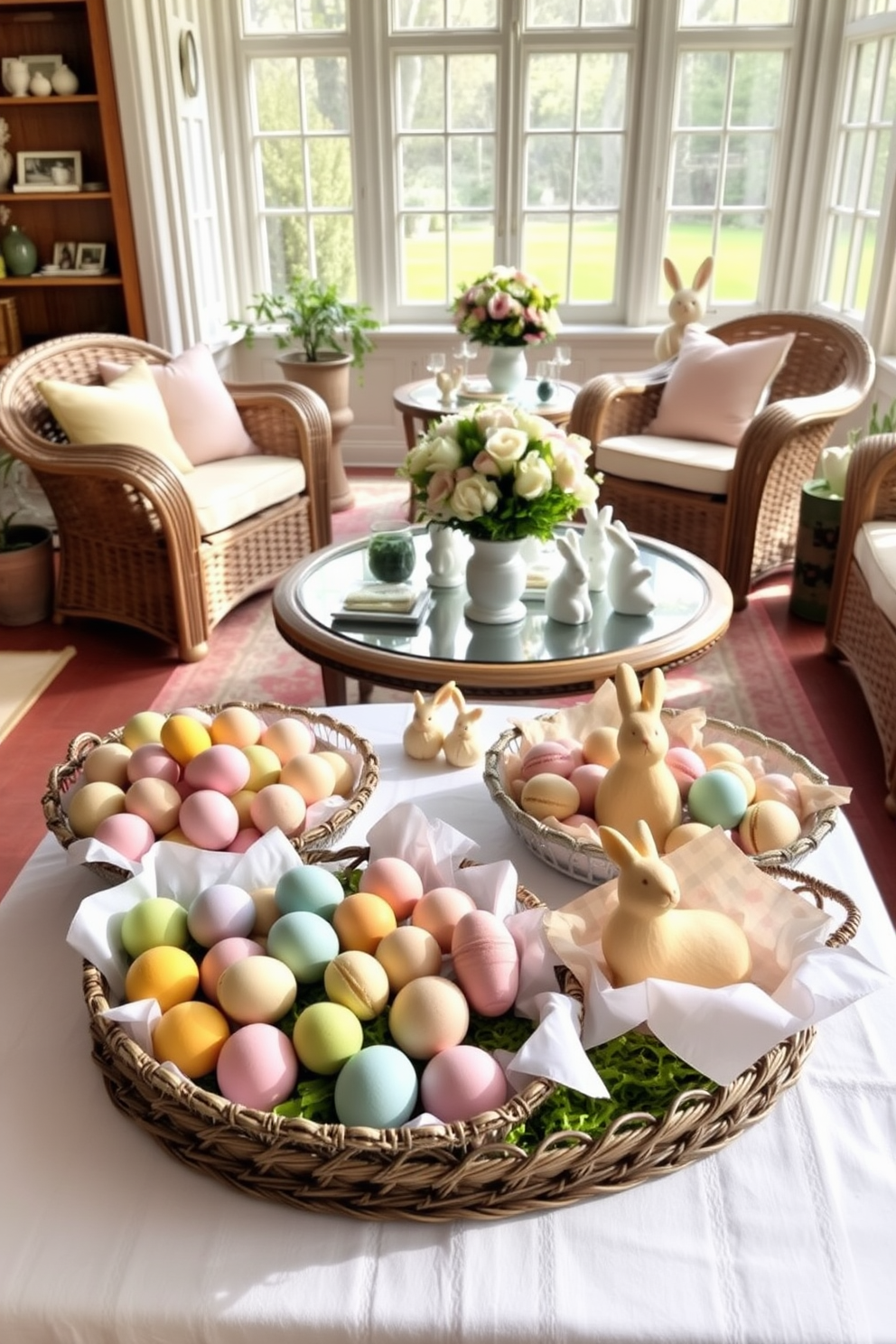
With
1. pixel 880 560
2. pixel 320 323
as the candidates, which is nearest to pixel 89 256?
pixel 320 323

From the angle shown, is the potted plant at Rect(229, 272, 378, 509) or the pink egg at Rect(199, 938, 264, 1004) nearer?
the pink egg at Rect(199, 938, 264, 1004)

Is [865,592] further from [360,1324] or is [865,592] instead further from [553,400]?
[360,1324]

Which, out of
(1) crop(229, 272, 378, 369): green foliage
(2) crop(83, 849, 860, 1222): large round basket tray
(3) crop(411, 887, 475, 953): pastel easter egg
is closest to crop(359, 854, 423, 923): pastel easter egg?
(3) crop(411, 887, 475, 953): pastel easter egg

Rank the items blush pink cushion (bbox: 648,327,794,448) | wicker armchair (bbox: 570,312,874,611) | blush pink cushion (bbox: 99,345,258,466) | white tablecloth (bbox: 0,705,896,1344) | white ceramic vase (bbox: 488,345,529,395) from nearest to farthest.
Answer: white tablecloth (bbox: 0,705,896,1344) < wicker armchair (bbox: 570,312,874,611) < blush pink cushion (bbox: 99,345,258,466) < blush pink cushion (bbox: 648,327,794,448) < white ceramic vase (bbox: 488,345,529,395)

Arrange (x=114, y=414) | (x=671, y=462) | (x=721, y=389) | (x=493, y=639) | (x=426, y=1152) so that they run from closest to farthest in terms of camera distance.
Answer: (x=426, y=1152) → (x=493, y=639) → (x=114, y=414) → (x=671, y=462) → (x=721, y=389)

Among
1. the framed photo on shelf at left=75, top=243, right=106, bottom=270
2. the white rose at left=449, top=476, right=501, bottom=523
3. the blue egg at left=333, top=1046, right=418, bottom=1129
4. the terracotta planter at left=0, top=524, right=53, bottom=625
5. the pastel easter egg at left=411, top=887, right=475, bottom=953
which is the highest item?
the framed photo on shelf at left=75, top=243, right=106, bottom=270

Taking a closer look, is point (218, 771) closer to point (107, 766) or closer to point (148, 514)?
A: point (107, 766)

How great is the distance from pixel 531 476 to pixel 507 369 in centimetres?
212

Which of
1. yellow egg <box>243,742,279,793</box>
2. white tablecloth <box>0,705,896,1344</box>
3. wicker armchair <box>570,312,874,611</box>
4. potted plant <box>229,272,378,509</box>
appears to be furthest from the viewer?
potted plant <box>229,272,378,509</box>

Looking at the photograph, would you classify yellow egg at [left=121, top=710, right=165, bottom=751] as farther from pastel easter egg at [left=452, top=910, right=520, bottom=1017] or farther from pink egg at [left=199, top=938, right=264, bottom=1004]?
pastel easter egg at [left=452, top=910, right=520, bottom=1017]

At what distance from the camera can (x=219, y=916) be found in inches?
38.1

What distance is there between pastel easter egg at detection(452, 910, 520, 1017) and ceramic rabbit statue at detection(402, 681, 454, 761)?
1.71 feet

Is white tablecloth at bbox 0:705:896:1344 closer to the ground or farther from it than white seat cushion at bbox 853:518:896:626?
farther from it

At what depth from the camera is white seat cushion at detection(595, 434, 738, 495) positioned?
3.34 m
